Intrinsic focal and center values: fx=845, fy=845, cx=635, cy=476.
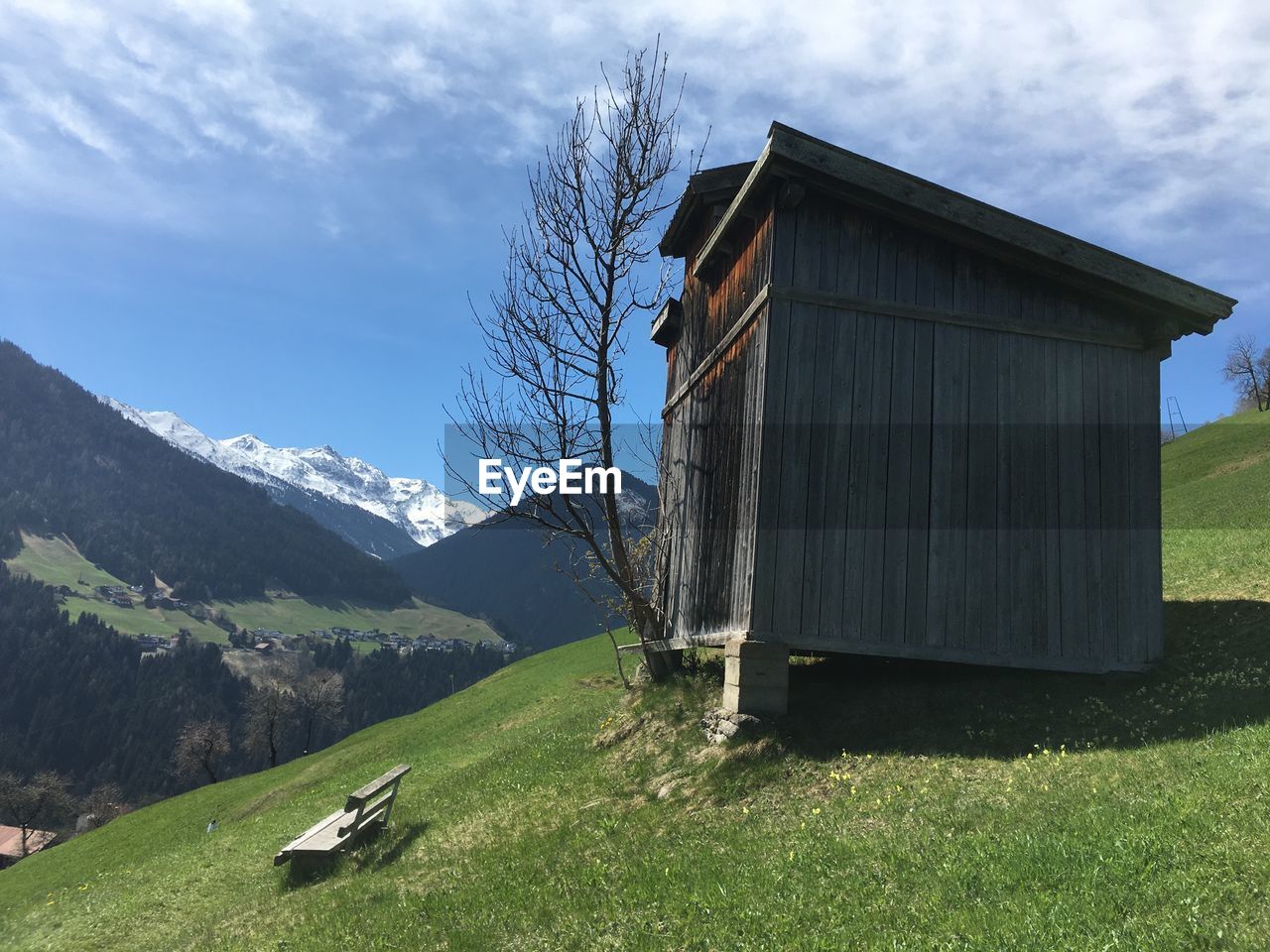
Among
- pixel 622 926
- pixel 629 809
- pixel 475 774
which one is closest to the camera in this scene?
→ pixel 622 926

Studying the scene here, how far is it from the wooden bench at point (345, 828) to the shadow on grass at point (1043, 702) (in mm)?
6531

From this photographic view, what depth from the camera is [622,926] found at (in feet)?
23.6

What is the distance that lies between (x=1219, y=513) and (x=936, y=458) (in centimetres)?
2242

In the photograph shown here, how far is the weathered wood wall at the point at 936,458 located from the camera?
1160 cm

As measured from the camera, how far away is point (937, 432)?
12039 millimetres

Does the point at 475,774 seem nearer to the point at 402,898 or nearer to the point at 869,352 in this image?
the point at 402,898

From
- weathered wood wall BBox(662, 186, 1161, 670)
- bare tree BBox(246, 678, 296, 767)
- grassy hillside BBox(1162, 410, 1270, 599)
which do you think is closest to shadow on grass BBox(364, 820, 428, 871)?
weathered wood wall BBox(662, 186, 1161, 670)

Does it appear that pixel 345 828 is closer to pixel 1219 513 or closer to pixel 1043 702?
pixel 1043 702

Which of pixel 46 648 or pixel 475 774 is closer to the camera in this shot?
pixel 475 774

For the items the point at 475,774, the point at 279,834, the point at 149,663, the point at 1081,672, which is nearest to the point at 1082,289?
the point at 1081,672

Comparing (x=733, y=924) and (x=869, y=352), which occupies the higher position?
(x=869, y=352)

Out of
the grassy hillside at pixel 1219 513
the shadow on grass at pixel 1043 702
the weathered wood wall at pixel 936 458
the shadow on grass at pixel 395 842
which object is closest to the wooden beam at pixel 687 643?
the weathered wood wall at pixel 936 458

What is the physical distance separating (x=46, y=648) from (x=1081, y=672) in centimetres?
23139

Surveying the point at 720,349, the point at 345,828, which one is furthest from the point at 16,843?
the point at 720,349
